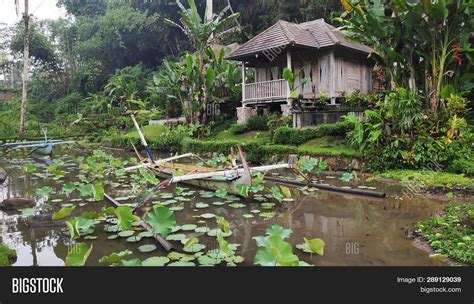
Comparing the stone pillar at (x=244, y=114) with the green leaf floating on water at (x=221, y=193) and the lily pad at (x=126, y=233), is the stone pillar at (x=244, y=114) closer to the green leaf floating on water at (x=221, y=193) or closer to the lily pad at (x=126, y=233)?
the green leaf floating on water at (x=221, y=193)

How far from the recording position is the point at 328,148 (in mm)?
11742

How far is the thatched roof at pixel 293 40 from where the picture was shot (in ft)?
52.1

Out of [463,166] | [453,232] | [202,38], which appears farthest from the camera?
[202,38]

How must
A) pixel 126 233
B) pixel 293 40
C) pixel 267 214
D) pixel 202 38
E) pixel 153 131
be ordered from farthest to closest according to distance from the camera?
pixel 153 131 → pixel 202 38 → pixel 293 40 → pixel 267 214 → pixel 126 233

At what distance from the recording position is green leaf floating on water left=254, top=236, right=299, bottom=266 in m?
3.49

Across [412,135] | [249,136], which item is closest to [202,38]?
[249,136]

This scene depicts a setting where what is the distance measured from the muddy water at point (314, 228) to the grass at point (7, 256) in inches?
3.9

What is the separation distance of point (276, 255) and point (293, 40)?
43.4ft

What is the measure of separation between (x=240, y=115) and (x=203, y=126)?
192 centimetres

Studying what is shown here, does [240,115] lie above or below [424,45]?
below

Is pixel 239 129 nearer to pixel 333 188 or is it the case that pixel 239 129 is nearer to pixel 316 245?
pixel 333 188
